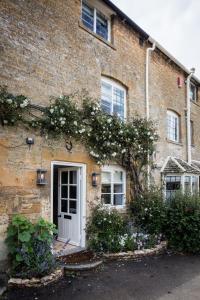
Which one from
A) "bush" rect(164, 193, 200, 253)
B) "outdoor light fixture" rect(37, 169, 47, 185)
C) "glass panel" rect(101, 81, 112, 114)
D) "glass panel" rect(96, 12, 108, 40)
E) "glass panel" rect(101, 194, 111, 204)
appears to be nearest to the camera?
"outdoor light fixture" rect(37, 169, 47, 185)

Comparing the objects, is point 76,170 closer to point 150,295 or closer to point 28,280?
point 28,280

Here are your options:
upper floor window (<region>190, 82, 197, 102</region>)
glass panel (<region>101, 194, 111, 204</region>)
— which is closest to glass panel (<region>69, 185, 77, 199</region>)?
glass panel (<region>101, 194, 111, 204</region>)

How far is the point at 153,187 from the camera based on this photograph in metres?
9.88

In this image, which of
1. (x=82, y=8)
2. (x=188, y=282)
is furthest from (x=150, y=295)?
(x=82, y=8)

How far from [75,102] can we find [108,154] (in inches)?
78.1

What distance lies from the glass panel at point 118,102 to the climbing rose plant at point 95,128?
503 millimetres

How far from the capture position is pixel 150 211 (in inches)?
355

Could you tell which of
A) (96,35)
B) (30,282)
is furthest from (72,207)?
(96,35)

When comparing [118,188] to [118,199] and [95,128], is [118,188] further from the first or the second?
[95,128]

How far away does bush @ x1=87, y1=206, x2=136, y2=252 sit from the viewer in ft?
25.4

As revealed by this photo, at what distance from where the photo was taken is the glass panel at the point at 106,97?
9.35 meters

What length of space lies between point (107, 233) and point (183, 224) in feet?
7.72

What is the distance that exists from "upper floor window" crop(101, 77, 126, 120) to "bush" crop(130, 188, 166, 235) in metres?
2.97

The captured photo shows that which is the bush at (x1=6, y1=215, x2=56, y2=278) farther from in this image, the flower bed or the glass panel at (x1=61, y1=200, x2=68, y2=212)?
the glass panel at (x1=61, y1=200, x2=68, y2=212)
